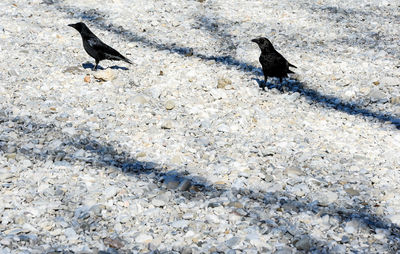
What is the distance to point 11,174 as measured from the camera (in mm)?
4324

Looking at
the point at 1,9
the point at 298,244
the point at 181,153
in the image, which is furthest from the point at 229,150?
the point at 1,9

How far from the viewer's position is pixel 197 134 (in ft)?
18.0

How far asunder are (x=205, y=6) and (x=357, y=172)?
20.5 feet

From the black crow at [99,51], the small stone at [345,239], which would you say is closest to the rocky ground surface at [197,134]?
the small stone at [345,239]

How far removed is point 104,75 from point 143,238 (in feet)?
11.8

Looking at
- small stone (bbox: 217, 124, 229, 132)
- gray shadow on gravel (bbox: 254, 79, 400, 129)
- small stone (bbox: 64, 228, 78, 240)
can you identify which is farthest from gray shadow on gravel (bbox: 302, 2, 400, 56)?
small stone (bbox: 64, 228, 78, 240)

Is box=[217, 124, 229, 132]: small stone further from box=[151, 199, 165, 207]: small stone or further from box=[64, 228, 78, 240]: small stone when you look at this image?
box=[64, 228, 78, 240]: small stone

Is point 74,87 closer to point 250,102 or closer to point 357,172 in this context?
point 250,102

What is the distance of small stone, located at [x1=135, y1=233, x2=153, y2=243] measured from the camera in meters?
3.59

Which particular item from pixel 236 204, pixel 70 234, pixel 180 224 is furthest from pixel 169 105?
pixel 70 234

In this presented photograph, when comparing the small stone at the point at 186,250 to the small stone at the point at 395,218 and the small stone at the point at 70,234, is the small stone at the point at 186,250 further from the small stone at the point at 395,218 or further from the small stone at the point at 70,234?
the small stone at the point at 395,218

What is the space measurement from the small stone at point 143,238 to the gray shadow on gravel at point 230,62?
3650mm

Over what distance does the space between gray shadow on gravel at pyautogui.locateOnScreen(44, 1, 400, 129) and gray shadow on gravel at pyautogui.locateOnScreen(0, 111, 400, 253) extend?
2.32 metres

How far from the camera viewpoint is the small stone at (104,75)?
21.9 feet
